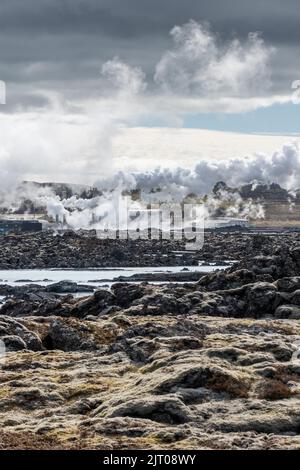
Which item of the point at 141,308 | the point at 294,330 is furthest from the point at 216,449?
the point at 141,308

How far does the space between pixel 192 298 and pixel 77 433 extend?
65717 millimetres

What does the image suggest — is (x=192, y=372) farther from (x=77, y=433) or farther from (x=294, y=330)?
(x=294, y=330)

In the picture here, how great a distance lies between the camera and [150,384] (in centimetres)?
4897

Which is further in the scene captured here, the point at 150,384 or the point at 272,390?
the point at 150,384

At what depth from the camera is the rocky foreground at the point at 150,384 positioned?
4016cm

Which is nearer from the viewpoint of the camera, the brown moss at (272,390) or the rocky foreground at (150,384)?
the rocky foreground at (150,384)

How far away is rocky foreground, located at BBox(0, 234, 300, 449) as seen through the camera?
40.2m

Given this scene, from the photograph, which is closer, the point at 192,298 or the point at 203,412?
the point at 203,412

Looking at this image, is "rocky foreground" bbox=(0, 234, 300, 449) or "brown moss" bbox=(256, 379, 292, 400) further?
"brown moss" bbox=(256, 379, 292, 400)

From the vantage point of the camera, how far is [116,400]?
4666 cm
